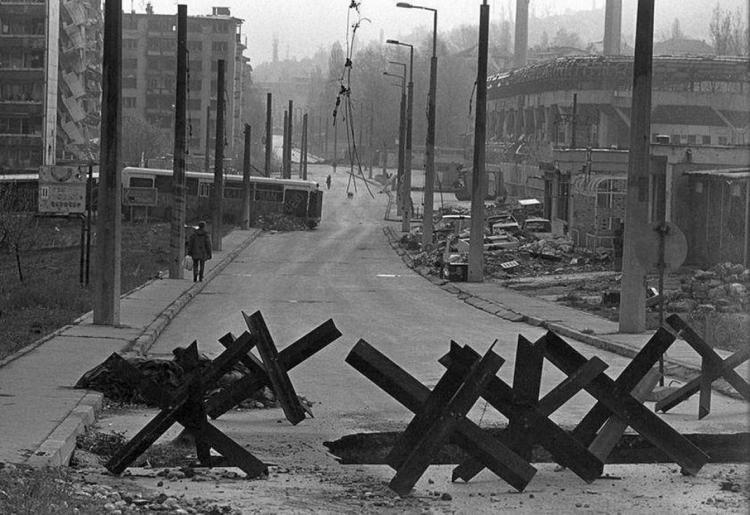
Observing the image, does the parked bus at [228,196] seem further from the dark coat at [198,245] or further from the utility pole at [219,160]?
the dark coat at [198,245]

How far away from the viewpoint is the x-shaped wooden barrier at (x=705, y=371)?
40.7ft

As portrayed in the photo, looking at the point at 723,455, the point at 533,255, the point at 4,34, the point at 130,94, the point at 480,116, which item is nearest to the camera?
the point at 723,455


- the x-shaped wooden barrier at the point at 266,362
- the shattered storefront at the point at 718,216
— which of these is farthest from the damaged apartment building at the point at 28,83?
the x-shaped wooden barrier at the point at 266,362

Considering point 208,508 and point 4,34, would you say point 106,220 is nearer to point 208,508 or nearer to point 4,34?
point 208,508

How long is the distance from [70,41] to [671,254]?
309 feet

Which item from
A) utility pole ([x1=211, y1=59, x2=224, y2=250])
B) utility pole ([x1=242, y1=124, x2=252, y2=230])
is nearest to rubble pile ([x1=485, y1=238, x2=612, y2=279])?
utility pole ([x1=211, y1=59, x2=224, y2=250])

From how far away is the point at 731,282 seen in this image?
108 ft

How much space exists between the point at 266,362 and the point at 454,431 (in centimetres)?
266

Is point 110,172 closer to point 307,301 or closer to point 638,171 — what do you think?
point 638,171

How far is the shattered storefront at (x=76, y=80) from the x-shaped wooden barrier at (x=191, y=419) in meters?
90.5

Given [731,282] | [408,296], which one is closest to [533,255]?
[408,296]

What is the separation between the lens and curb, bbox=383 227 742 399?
17547 mm

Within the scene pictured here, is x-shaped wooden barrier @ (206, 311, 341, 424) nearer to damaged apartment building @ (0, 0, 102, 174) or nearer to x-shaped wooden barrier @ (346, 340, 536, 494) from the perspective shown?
x-shaped wooden barrier @ (346, 340, 536, 494)

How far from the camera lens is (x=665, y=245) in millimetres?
16359
